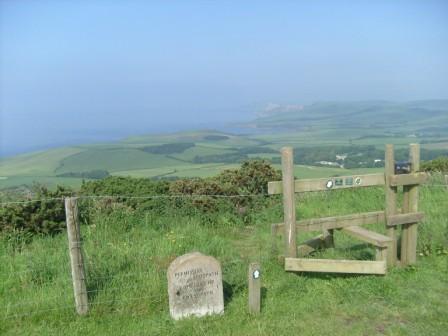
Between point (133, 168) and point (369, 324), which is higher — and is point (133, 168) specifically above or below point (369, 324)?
below

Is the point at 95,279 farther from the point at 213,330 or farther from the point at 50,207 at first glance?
the point at 50,207

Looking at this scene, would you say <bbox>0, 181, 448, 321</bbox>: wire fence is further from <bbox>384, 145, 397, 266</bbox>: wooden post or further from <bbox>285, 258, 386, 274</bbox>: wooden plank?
<bbox>384, 145, 397, 266</bbox>: wooden post

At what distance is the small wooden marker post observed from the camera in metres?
5.12

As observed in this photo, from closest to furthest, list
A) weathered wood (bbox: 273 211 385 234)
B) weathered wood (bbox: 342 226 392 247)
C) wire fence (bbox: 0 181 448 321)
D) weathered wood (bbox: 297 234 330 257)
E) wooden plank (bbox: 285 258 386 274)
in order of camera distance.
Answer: wire fence (bbox: 0 181 448 321) → wooden plank (bbox: 285 258 386 274) → weathered wood (bbox: 342 226 392 247) → weathered wood (bbox: 273 211 385 234) → weathered wood (bbox: 297 234 330 257)

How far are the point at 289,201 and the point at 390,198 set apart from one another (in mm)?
1519

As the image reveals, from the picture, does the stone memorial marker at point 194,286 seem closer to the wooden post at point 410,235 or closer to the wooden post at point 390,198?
the wooden post at point 390,198

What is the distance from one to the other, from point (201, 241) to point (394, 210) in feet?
9.47

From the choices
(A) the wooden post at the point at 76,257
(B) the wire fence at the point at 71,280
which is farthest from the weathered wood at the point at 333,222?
(A) the wooden post at the point at 76,257

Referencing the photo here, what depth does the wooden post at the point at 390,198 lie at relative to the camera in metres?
6.36

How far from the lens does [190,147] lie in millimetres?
59062

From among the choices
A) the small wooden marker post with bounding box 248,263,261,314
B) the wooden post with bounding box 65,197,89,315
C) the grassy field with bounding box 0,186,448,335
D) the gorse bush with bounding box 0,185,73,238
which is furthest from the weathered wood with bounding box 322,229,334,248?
the gorse bush with bounding box 0,185,73,238

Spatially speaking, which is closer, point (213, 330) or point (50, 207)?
point (213, 330)

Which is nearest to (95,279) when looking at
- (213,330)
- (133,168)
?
(213,330)

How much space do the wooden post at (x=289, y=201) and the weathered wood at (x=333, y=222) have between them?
0.55 feet
